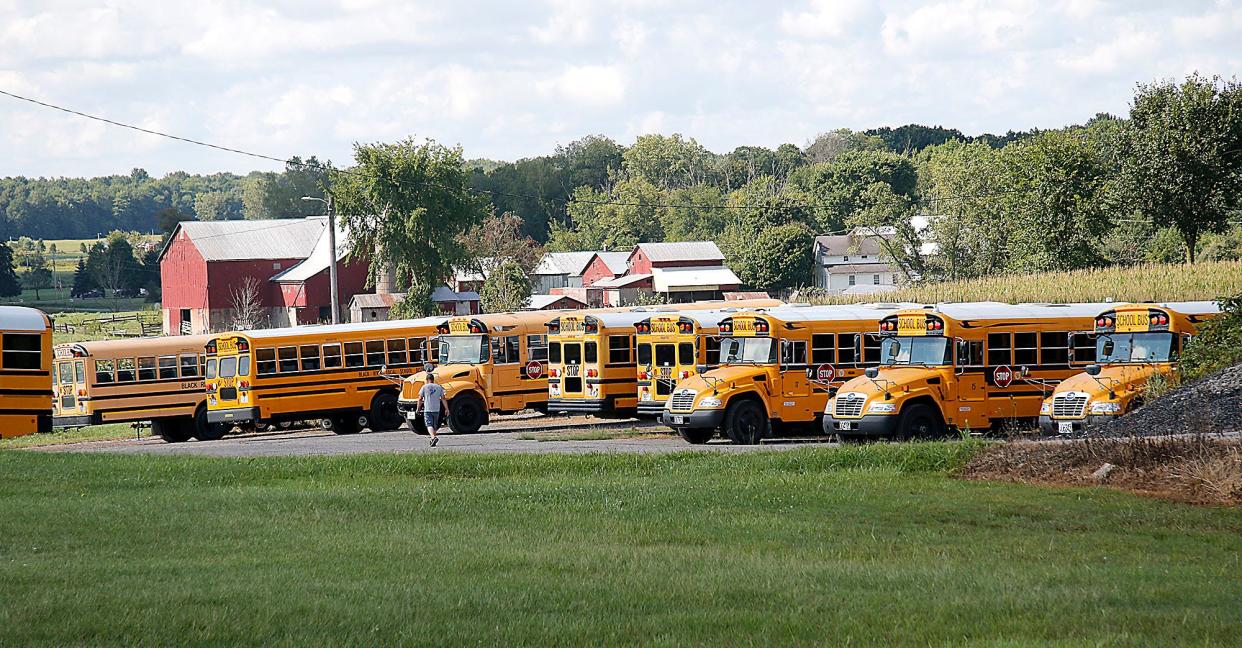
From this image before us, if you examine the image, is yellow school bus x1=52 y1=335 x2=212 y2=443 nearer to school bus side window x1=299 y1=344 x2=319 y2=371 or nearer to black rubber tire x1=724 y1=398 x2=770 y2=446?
school bus side window x1=299 y1=344 x2=319 y2=371

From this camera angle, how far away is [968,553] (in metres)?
12.6

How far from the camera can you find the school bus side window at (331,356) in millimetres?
35906

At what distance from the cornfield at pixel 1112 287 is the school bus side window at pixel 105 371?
23.9m

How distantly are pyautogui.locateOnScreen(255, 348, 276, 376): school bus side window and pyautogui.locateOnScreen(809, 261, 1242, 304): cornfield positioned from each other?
20.1m

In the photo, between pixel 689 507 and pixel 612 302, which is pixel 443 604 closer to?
pixel 689 507

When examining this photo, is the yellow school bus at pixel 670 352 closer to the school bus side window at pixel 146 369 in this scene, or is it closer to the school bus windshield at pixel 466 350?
the school bus windshield at pixel 466 350

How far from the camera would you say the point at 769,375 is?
2830 centimetres

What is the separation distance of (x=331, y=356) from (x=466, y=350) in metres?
3.75

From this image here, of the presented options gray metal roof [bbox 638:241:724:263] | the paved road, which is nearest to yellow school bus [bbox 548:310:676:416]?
the paved road

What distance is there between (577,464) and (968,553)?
9680 millimetres

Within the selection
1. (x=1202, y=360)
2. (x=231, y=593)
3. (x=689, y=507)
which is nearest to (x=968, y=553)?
(x=689, y=507)

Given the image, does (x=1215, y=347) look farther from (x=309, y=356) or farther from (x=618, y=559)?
(x=309, y=356)

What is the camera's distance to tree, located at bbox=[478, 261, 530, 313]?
3167 inches

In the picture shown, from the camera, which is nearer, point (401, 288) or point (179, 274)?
point (401, 288)
